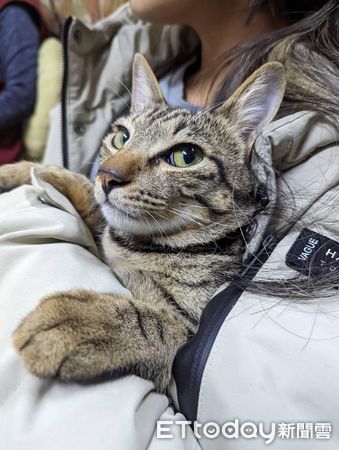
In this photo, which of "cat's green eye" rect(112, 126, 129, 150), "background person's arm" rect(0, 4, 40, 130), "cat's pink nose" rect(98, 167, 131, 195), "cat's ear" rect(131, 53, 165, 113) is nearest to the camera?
"cat's pink nose" rect(98, 167, 131, 195)

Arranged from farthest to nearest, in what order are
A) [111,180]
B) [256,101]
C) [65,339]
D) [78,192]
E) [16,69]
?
[16,69], [78,192], [256,101], [111,180], [65,339]

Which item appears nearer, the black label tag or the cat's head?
the black label tag

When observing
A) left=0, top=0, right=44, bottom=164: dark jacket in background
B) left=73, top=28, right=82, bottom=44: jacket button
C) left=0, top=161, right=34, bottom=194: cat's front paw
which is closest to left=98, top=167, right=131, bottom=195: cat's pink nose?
left=0, top=161, right=34, bottom=194: cat's front paw

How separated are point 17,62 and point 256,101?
1005mm

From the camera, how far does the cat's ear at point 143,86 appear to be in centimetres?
108

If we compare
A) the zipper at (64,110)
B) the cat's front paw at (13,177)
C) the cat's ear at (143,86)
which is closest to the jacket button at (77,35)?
the zipper at (64,110)

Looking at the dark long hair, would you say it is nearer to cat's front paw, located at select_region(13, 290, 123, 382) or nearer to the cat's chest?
the cat's chest

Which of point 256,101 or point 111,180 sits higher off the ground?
point 256,101

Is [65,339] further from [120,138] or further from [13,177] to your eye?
[13,177]

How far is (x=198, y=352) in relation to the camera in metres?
0.65

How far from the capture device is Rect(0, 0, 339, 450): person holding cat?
0.59m

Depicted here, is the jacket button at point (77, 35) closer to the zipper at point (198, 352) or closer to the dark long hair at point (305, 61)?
the dark long hair at point (305, 61)

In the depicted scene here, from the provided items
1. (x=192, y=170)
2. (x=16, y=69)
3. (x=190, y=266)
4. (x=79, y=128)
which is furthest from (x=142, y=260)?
(x=16, y=69)

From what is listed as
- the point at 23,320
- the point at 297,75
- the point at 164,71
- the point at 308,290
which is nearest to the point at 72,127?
the point at 164,71
